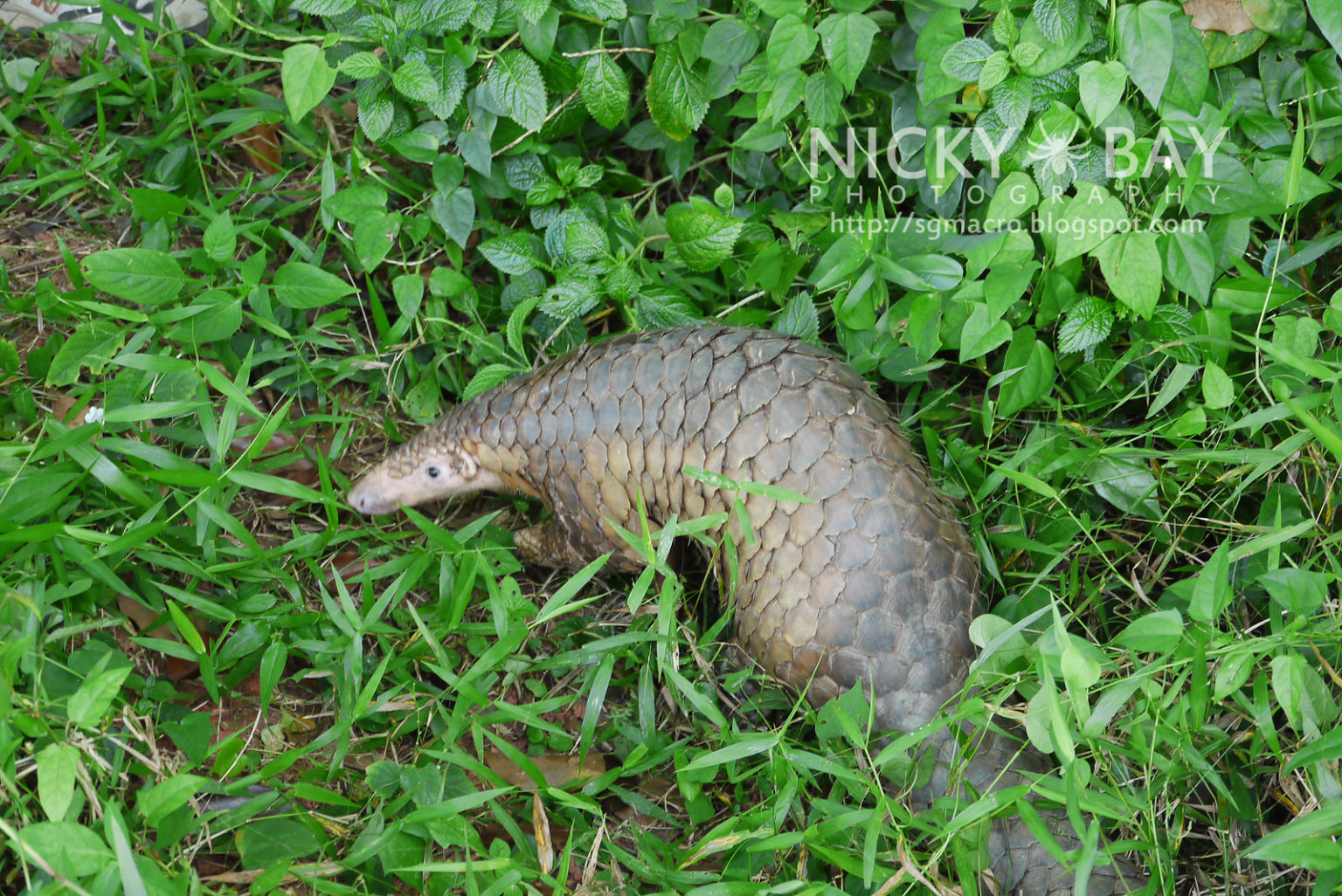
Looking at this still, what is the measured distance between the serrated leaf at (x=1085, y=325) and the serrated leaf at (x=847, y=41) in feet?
2.50

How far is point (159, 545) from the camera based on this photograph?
2287 mm

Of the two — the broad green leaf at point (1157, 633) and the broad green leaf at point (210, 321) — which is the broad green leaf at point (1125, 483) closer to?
the broad green leaf at point (1157, 633)

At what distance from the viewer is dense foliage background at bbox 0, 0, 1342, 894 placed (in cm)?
182

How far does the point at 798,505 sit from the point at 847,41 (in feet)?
3.58

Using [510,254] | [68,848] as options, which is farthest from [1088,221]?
[68,848]

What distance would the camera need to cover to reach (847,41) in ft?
7.25

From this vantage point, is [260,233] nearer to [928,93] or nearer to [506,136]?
[506,136]

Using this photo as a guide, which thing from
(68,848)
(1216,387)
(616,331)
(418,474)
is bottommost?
(418,474)

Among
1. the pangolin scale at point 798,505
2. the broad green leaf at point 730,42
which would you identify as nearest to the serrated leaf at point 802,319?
the pangolin scale at point 798,505

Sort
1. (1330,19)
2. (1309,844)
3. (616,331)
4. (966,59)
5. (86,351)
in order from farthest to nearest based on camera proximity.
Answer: (616,331)
(86,351)
(966,59)
(1330,19)
(1309,844)

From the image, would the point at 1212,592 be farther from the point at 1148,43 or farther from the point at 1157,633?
the point at 1148,43

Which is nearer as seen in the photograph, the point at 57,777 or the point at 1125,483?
the point at 57,777

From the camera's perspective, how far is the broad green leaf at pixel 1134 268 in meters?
2.15

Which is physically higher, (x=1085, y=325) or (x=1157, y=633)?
(x=1085, y=325)
